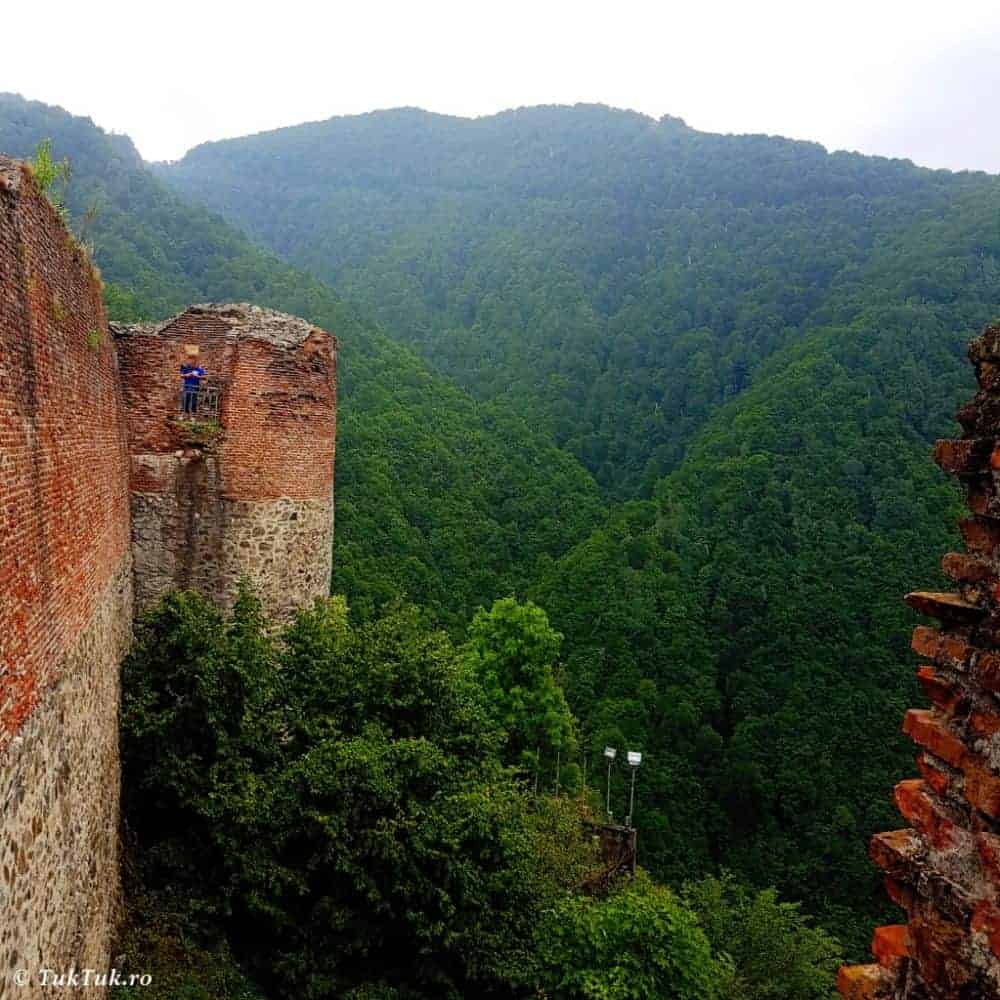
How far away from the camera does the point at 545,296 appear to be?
63.1 m

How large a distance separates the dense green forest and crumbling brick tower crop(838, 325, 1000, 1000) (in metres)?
5.64

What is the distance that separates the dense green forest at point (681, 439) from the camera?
2619cm

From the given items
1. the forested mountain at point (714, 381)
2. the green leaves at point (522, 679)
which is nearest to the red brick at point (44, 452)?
the green leaves at point (522, 679)

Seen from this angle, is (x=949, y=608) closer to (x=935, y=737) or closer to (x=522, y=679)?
(x=935, y=737)

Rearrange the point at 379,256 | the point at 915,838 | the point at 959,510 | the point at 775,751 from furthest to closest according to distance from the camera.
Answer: the point at 379,256
the point at 959,510
the point at 775,751
the point at 915,838

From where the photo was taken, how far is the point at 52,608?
4.17m

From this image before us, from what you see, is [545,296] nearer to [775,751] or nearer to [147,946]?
[775,751]

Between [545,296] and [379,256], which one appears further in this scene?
[379,256]

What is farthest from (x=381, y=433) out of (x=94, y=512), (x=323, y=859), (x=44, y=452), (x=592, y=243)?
(x=592, y=243)

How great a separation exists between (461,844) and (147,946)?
2810 mm

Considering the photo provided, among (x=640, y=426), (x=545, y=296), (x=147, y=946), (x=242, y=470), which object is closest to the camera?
(x=147, y=946)

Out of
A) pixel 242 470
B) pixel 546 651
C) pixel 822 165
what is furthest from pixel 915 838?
pixel 822 165

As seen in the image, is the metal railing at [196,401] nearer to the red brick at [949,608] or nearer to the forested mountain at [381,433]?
the red brick at [949,608]

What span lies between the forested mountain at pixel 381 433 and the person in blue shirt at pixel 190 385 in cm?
1412
